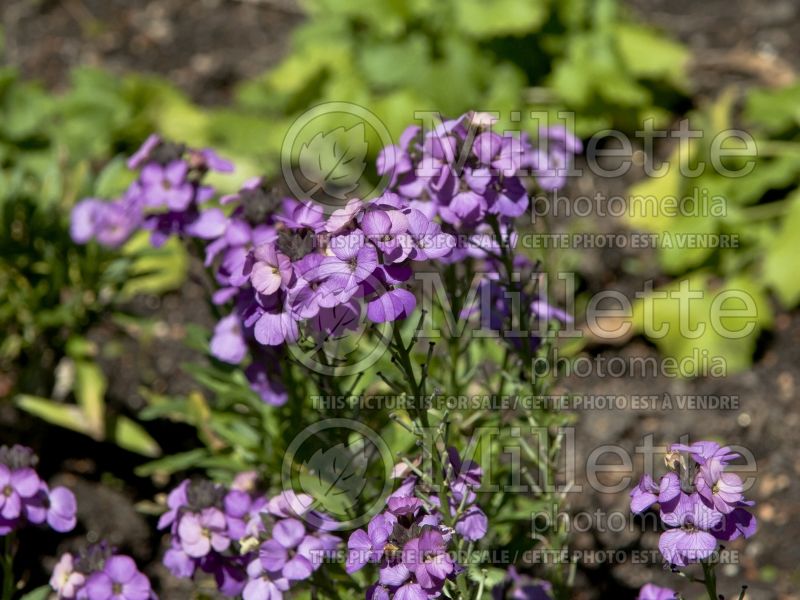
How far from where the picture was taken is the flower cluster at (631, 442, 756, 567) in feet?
6.03

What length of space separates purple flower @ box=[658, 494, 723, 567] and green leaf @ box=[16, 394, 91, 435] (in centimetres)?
211

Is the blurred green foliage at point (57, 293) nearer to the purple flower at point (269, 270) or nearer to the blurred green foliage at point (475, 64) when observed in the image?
the blurred green foliage at point (475, 64)

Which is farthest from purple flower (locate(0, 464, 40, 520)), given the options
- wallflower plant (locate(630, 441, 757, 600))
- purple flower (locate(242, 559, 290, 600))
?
wallflower plant (locate(630, 441, 757, 600))

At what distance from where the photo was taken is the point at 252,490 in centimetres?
263

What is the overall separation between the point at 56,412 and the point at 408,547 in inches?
73.5

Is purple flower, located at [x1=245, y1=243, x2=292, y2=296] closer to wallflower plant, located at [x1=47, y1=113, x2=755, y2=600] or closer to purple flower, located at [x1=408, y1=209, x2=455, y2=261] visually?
wallflower plant, located at [x1=47, y1=113, x2=755, y2=600]

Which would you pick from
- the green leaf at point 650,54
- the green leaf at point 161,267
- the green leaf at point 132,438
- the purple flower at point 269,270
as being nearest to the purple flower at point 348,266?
the purple flower at point 269,270

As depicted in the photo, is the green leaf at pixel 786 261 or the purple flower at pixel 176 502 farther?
the green leaf at pixel 786 261

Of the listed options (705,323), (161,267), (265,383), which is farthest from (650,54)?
(265,383)

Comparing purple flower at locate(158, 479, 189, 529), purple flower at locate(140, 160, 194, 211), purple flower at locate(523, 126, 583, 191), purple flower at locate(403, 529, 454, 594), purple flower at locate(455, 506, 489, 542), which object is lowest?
purple flower at locate(158, 479, 189, 529)

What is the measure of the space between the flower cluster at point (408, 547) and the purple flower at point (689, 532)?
15.1 inches

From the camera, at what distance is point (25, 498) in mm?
2277

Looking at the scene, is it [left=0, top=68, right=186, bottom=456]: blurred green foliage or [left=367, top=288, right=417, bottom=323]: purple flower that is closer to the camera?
[left=367, top=288, right=417, bottom=323]: purple flower

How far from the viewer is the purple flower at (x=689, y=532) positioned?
1832mm
